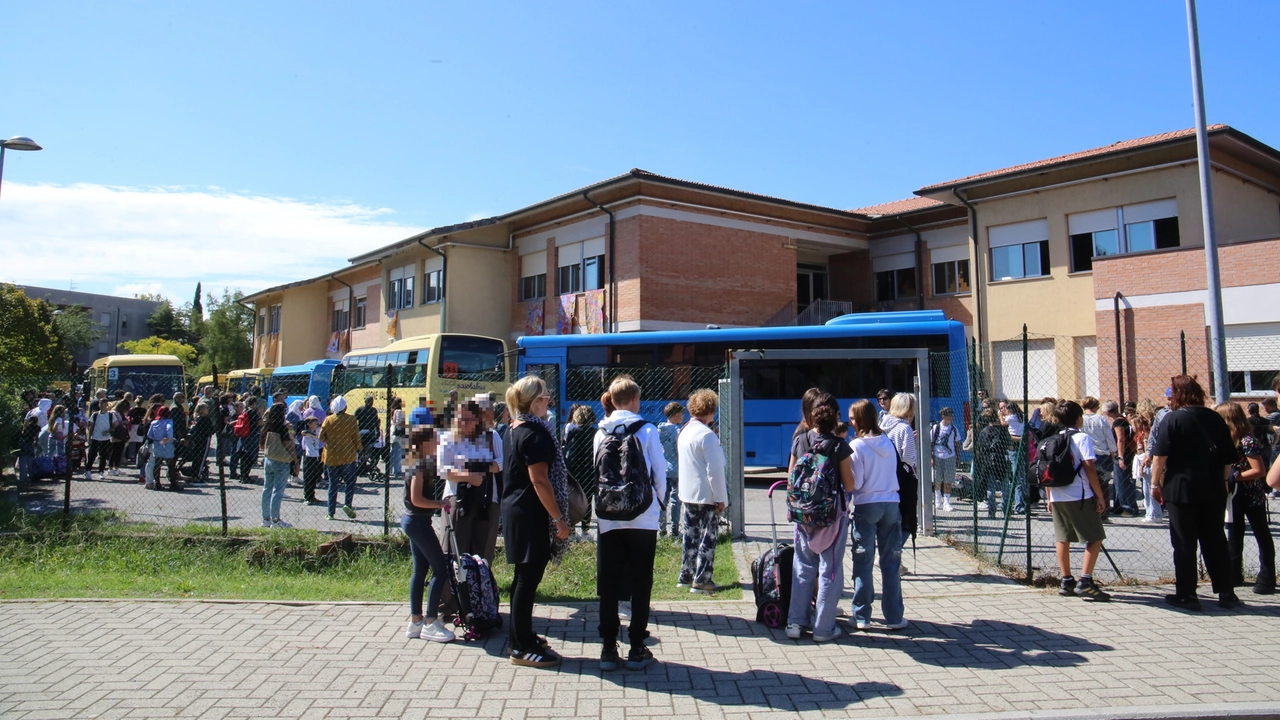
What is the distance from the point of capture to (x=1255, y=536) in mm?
6703

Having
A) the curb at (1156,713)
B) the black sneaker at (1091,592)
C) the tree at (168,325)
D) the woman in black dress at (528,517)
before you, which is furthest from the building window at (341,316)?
the tree at (168,325)

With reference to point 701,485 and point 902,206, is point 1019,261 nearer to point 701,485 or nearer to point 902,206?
point 902,206

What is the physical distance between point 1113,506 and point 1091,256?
46.8 feet

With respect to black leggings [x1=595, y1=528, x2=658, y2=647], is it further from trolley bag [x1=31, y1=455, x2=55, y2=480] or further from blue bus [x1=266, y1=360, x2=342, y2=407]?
blue bus [x1=266, y1=360, x2=342, y2=407]

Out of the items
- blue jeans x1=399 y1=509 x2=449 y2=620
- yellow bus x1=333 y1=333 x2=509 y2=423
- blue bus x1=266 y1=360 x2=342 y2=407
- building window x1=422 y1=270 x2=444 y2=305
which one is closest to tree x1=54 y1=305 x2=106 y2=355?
blue bus x1=266 y1=360 x2=342 y2=407

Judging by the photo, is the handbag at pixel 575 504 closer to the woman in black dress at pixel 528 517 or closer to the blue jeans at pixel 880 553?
the woman in black dress at pixel 528 517

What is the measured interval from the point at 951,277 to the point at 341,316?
Answer: 106 ft

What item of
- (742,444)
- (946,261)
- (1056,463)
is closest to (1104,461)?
(1056,463)

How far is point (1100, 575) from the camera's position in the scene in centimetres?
750

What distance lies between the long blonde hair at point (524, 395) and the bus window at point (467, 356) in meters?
15.9

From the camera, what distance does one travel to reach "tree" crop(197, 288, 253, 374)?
2231 inches

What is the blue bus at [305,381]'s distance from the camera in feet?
92.8

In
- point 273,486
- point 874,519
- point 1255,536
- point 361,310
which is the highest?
point 361,310

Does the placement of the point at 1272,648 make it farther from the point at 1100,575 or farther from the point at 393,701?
the point at 393,701
